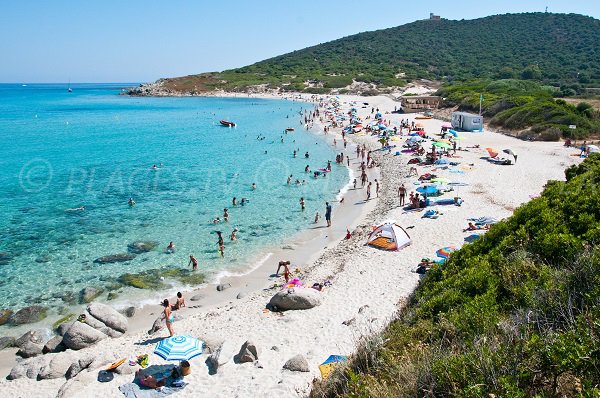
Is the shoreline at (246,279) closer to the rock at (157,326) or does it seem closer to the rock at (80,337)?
the rock at (157,326)

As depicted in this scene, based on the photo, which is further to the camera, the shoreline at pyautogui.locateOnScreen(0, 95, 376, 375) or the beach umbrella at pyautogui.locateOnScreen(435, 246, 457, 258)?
the beach umbrella at pyautogui.locateOnScreen(435, 246, 457, 258)

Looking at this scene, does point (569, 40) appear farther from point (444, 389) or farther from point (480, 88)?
point (444, 389)

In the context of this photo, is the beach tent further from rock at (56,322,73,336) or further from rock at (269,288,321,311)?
rock at (56,322,73,336)

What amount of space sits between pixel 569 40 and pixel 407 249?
5469 inches

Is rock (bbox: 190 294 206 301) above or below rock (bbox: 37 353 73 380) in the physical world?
below

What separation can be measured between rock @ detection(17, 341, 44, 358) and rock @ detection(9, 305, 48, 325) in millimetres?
1788

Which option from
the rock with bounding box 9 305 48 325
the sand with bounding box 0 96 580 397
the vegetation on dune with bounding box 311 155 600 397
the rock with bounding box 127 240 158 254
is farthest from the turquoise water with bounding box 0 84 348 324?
the vegetation on dune with bounding box 311 155 600 397

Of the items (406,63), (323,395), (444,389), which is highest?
(406,63)

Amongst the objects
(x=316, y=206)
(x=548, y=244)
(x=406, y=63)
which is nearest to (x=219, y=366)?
(x=548, y=244)

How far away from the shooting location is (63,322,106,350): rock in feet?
40.0

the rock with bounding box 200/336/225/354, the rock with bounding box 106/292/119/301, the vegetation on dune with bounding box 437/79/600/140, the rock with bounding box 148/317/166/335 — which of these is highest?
the vegetation on dune with bounding box 437/79/600/140

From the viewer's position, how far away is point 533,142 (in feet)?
120

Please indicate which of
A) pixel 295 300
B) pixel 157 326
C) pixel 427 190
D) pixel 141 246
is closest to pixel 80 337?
pixel 157 326

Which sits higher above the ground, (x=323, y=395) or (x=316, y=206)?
(x=323, y=395)
